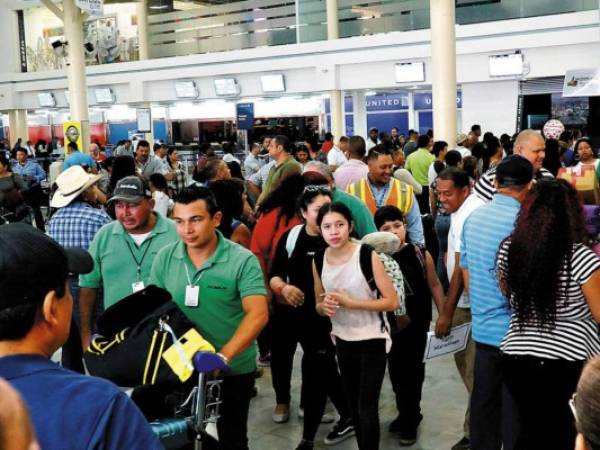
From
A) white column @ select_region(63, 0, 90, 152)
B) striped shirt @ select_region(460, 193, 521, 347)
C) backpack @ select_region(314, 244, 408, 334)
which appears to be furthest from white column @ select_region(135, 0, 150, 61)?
striped shirt @ select_region(460, 193, 521, 347)

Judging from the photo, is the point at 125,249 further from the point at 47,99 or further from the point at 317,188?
the point at 47,99

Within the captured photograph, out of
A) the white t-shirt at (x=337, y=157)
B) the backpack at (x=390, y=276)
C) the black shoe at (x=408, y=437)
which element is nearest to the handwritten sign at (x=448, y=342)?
the backpack at (x=390, y=276)

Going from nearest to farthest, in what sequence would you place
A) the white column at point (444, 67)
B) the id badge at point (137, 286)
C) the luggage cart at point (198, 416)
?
the luggage cart at point (198, 416) → the id badge at point (137, 286) → the white column at point (444, 67)

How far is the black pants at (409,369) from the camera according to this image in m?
4.56

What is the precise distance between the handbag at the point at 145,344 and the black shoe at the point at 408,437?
2.25 meters

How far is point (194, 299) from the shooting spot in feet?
10.6

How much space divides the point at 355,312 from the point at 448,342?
632 mm

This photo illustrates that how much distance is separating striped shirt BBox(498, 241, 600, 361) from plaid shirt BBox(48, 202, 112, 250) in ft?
8.57

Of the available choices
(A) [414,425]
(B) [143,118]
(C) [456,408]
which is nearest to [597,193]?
(C) [456,408]

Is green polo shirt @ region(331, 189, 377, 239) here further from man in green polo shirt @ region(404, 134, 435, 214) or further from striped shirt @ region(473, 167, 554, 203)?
man in green polo shirt @ region(404, 134, 435, 214)

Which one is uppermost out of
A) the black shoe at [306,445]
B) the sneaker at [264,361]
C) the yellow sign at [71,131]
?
the yellow sign at [71,131]

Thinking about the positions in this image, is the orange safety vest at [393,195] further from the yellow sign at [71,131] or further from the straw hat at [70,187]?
the yellow sign at [71,131]

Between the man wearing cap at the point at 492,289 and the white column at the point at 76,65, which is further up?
the white column at the point at 76,65

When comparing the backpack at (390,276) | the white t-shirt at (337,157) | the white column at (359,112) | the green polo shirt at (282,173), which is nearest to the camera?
the backpack at (390,276)
